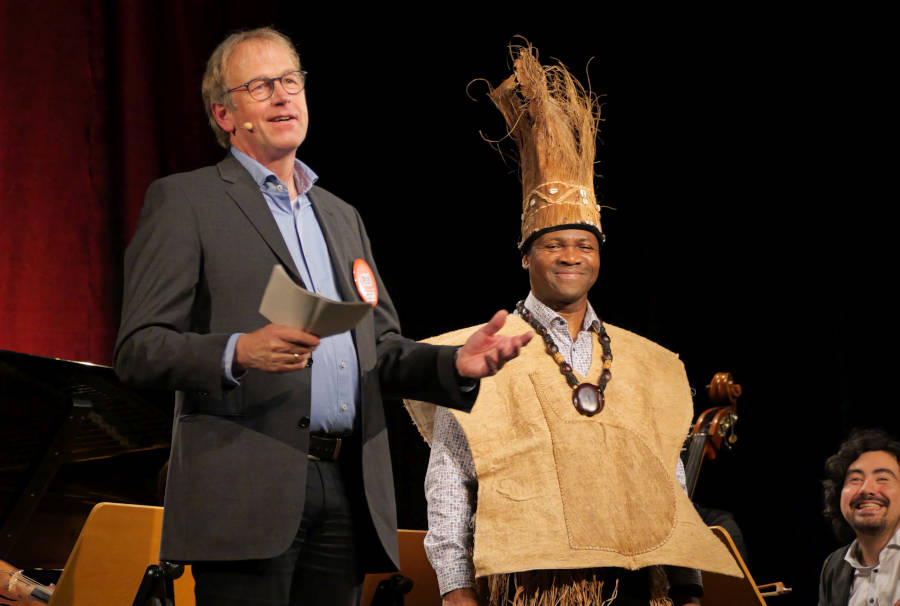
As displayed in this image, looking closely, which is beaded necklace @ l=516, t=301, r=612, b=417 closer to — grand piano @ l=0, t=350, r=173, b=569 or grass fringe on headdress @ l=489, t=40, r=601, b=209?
grass fringe on headdress @ l=489, t=40, r=601, b=209

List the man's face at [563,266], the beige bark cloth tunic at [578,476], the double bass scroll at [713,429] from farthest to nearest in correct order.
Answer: the double bass scroll at [713,429]
the man's face at [563,266]
the beige bark cloth tunic at [578,476]

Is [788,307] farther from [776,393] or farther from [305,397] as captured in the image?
[305,397]

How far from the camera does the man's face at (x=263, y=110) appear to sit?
1.75 metres

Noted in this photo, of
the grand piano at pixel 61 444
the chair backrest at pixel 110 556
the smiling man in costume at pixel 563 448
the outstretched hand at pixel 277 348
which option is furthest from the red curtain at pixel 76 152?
the outstretched hand at pixel 277 348

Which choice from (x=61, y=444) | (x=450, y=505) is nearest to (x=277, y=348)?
(x=450, y=505)

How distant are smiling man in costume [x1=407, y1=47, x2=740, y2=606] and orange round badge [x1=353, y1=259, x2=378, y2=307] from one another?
0.70 metres

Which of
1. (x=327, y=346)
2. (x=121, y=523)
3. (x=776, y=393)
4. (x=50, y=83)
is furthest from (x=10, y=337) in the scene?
(x=776, y=393)

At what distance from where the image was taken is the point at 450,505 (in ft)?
7.69

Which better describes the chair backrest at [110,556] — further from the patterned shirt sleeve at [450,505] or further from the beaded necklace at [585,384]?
the beaded necklace at [585,384]

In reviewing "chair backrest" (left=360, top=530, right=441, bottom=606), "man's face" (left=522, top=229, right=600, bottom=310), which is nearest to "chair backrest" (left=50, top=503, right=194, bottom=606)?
"chair backrest" (left=360, top=530, right=441, bottom=606)

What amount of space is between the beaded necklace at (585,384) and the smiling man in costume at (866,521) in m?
1.77

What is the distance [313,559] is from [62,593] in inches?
42.9

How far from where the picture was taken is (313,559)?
156 centimetres

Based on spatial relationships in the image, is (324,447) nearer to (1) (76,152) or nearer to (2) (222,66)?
(2) (222,66)
